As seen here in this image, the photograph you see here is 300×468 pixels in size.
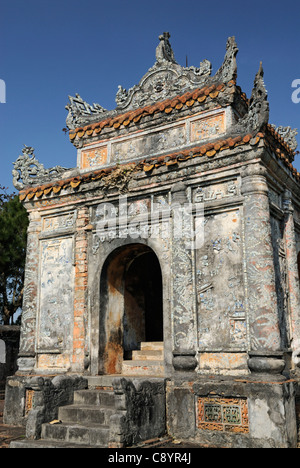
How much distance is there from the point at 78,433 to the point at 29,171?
672 cm

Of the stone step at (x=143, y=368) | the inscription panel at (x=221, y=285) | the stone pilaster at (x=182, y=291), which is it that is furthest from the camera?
the stone step at (x=143, y=368)

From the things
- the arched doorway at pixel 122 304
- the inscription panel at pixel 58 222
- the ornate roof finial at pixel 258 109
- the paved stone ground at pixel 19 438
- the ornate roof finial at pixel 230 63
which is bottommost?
the paved stone ground at pixel 19 438

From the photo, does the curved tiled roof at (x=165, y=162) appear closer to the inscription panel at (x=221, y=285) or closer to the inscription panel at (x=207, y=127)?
the inscription panel at (x=207, y=127)

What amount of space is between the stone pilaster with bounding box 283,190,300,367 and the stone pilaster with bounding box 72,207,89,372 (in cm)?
427

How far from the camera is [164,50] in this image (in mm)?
11078

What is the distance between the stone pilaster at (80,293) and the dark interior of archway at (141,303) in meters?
1.08

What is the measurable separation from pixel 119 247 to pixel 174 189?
177 cm

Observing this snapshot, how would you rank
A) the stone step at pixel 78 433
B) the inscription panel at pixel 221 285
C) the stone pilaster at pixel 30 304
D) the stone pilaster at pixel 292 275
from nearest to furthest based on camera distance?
the stone step at pixel 78 433
the inscription panel at pixel 221 285
the stone pilaster at pixel 292 275
the stone pilaster at pixel 30 304

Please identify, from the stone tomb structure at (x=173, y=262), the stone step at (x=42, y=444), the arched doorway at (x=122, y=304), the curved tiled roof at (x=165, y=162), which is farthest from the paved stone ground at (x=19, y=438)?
the curved tiled roof at (x=165, y=162)

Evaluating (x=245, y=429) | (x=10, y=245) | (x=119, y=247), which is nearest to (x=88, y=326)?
(x=119, y=247)

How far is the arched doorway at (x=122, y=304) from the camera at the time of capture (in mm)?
9922

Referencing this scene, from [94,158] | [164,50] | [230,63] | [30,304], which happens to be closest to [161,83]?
[164,50]

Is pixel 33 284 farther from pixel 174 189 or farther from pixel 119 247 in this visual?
pixel 174 189

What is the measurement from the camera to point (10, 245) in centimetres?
1842
